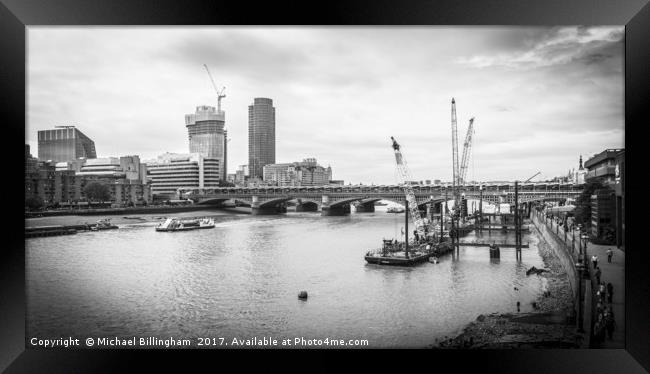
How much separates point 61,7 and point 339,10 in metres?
3.81

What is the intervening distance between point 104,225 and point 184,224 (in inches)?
178

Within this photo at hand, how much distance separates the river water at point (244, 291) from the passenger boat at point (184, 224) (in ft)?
3.26

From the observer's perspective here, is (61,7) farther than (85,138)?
No

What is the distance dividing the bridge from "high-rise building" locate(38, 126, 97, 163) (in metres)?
5.54

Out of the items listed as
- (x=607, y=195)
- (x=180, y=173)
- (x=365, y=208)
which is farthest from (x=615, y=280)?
(x=365, y=208)

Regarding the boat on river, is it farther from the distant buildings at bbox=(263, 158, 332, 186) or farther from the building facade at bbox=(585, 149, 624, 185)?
the building facade at bbox=(585, 149, 624, 185)

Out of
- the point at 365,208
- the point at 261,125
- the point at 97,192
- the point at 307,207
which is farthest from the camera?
the point at 365,208

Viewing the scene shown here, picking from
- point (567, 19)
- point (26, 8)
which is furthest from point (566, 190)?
point (26, 8)

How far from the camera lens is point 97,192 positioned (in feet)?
38.7

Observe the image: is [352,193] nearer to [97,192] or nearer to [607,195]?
[97,192]

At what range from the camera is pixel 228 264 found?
11.6m

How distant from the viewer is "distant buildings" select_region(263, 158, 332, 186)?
14.2 metres

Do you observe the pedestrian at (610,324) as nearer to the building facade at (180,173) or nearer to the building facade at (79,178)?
the building facade at (79,178)

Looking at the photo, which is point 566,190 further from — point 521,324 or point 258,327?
point 258,327
